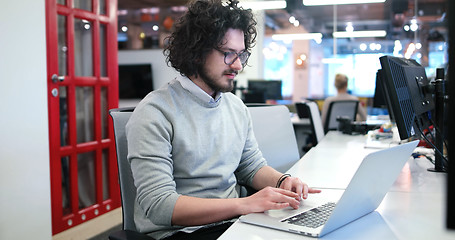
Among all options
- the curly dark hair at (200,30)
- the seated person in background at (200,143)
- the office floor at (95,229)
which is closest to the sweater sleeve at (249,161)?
the seated person in background at (200,143)

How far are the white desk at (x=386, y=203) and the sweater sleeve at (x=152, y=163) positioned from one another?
241 mm

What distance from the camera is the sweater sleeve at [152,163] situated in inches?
45.9

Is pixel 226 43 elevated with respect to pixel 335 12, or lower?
lower

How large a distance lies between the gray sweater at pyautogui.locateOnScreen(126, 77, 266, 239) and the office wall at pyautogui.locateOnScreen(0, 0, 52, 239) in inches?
50.4

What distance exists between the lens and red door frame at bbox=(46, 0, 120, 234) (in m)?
2.64

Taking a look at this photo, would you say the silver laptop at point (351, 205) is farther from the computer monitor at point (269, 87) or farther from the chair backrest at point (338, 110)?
the computer monitor at point (269, 87)

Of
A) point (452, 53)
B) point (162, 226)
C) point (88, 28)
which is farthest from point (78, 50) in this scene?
point (452, 53)

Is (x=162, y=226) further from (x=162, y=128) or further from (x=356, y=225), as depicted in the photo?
(x=356, y=225)

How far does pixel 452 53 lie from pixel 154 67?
22.7 ft

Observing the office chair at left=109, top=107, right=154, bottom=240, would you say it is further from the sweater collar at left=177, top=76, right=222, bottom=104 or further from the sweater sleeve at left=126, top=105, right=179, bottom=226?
the sweater collar at left=177, top=76, right=222, bottom=104

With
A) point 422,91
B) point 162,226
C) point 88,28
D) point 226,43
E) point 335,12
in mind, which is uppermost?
point 335,12

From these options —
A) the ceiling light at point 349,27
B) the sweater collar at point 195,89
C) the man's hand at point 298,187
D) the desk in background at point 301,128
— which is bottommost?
A: the desk in background at point 301,128

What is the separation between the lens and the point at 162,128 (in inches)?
49.4

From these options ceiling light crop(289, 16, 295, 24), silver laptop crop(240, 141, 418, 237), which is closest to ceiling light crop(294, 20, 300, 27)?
ceiling light crop(289, 16, 295, 24)
